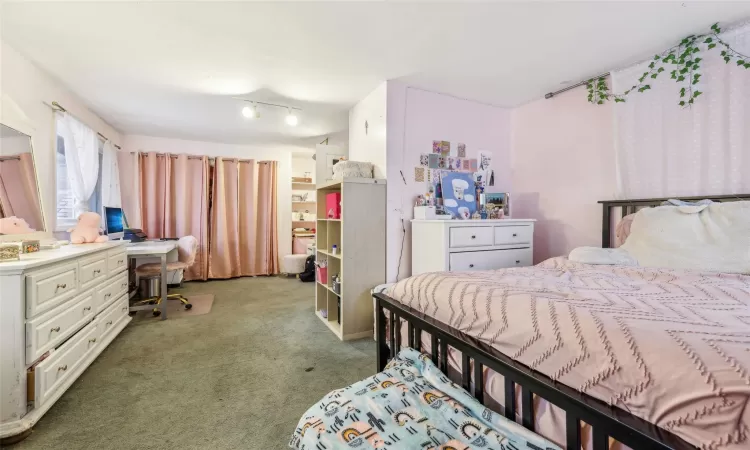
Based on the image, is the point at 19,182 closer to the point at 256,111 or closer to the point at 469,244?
the point at 256,111

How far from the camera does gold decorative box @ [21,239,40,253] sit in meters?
1.75

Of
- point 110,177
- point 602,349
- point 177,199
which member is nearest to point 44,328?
point 602,349

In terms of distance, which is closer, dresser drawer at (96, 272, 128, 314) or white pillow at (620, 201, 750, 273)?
white pillow at (620, 201, 750, 273)

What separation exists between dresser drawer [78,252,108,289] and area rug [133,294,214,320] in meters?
0.97

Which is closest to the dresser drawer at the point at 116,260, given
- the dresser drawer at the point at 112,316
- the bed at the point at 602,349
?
the dresser drawer at the point at 112,316

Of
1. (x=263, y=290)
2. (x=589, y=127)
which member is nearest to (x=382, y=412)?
(x=589, y=127)

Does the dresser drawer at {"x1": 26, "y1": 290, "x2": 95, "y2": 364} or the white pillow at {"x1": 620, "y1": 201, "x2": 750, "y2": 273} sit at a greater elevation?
the white pillow at {"x1": 620, "y1": 201, "x2": 750, "y2": 273}

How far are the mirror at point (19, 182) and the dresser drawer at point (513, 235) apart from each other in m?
3.42

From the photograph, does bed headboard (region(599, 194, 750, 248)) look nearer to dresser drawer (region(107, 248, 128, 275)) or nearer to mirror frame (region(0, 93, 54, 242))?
dresser drawer (region(107, 248, 128, 275))

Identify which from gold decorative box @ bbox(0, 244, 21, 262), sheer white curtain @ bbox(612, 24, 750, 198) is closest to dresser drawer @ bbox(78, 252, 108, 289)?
gold decorative box @ bbox(0, 244, 21, 262)

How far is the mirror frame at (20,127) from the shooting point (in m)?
1.90

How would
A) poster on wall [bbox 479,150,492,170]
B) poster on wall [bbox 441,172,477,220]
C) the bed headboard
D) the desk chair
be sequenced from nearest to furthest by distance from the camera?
the bed headboard → poster on wall [bbox 441,172,477,220] → poster on wall [bbox 479,150,492,170] → the desk chair

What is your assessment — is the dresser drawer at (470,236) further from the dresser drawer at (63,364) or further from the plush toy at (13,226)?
the plush toy at (13,226)

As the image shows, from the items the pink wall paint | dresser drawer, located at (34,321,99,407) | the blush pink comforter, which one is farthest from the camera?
the pink wall paint
